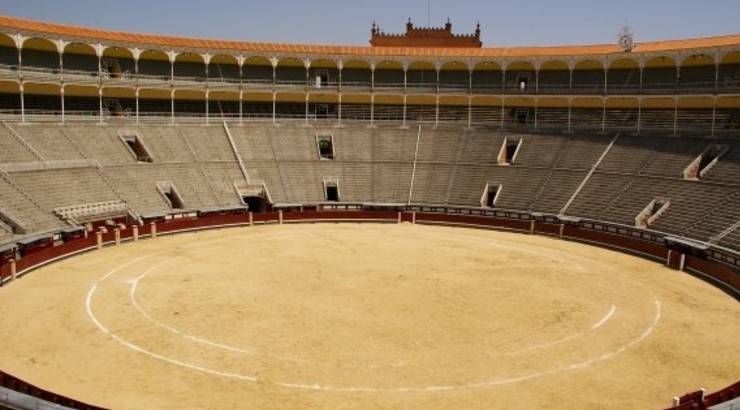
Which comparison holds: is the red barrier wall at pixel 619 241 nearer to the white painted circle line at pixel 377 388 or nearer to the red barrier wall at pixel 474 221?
the red barrier wall at pixel 474 221

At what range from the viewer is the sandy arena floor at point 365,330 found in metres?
16.3

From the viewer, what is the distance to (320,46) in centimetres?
5684

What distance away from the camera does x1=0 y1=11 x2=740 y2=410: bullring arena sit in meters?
17.6

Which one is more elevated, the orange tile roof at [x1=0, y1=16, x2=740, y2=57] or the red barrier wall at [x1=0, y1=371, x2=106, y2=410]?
the orange tile roof at [x1=0, y1=16, x2=740, y2=57]

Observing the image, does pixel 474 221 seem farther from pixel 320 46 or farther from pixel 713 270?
pixel 320 46

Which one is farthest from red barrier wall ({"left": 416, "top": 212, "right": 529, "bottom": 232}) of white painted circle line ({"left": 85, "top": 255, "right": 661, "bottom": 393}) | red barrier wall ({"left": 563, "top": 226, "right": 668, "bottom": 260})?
white painted circle line ({"left": 85, "top": 255, "right": 661, "bottom": 393})

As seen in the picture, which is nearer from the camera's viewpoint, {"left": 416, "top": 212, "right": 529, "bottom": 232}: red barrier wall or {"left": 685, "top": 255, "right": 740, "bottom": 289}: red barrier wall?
{"left": 685, "top": 255, "right": 740, "bottom": 289}: red barrier wall

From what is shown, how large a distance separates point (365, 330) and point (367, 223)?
78.4ft

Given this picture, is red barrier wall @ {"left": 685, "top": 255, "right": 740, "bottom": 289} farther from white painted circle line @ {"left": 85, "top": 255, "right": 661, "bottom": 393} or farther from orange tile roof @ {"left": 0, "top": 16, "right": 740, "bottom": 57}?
orange tile roof @ {"left": 0, "top": 16, "right": 740, "bottom": 57}

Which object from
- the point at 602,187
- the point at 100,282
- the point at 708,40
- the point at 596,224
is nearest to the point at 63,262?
the point at 100,282

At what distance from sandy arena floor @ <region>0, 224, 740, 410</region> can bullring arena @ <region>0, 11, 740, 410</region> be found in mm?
125

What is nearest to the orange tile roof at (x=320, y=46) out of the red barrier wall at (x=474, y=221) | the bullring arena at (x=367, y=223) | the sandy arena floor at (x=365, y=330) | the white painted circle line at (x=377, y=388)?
the bullring arena at (x=367, y=223)

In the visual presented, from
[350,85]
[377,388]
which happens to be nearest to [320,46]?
[350,85]

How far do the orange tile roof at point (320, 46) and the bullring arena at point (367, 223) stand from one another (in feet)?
1.25
